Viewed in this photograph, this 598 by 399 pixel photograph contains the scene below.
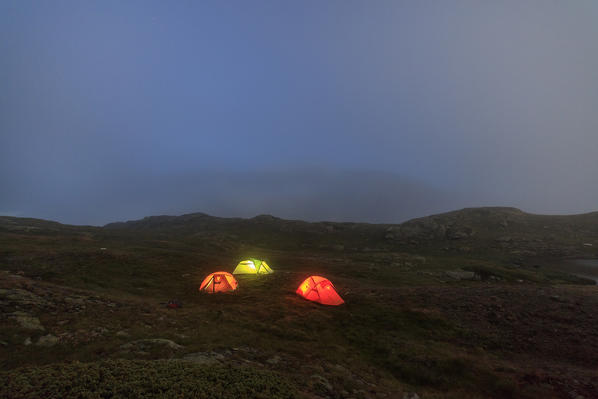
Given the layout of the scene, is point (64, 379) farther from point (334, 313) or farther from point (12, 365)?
point (334, 313)

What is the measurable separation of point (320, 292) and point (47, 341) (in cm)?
1338

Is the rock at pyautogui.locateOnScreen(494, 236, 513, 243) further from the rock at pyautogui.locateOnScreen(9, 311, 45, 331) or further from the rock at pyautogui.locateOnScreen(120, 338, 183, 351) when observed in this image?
the rock at pyautogui.locateOnScreen(9, 311, 45, 331)

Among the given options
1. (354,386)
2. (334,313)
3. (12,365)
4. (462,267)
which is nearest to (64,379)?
(12,365)

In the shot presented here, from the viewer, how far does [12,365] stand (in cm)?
721

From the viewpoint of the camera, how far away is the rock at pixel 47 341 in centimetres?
841

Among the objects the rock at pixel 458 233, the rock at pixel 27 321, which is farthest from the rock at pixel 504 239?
the rock at pixel 27 321

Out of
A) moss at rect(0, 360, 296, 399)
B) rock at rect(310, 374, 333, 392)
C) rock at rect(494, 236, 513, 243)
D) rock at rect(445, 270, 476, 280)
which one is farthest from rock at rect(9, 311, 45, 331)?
rock at rect(494, 236, 513, 243)

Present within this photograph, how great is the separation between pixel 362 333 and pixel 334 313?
2.80 metres

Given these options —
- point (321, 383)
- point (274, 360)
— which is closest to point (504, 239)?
point (321, 383)

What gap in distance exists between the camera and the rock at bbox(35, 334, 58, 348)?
8406mm

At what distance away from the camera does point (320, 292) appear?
56.0 ft

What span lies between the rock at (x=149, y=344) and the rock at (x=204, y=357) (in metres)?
1.02

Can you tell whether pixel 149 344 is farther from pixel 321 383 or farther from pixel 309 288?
A: pixel 309 288

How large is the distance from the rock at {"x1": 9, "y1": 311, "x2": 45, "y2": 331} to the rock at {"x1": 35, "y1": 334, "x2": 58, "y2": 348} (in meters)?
0.94
